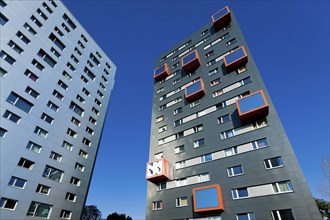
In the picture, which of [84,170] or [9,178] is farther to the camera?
[84,170]

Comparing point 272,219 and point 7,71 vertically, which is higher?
point 7,71

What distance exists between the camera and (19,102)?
26.7m

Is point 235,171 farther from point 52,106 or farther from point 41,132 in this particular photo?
point 52,106

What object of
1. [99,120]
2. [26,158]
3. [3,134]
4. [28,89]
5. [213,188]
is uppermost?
[99,120]

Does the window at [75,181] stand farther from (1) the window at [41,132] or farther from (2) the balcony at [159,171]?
(2) the balcony at [159,171]

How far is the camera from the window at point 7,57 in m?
26.8

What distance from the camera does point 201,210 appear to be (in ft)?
68.8

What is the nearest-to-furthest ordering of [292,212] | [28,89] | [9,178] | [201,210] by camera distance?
[292,212] → [201,210] → [9,178] → [28,89]

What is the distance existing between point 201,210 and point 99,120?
2875cm

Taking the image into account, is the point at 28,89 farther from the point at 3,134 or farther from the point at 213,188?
the point at 213,188

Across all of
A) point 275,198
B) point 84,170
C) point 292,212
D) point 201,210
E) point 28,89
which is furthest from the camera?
point 84,170

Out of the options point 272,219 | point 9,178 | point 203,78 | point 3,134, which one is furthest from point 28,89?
point 272,219

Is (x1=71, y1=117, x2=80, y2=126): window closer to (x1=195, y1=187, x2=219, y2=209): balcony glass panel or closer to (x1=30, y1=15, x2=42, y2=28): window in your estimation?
(x1=30, y1=15, x2=42, y2=28): window

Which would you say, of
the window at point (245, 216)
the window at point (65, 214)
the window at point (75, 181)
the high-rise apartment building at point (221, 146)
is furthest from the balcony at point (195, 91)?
the window at point (65, 214)
